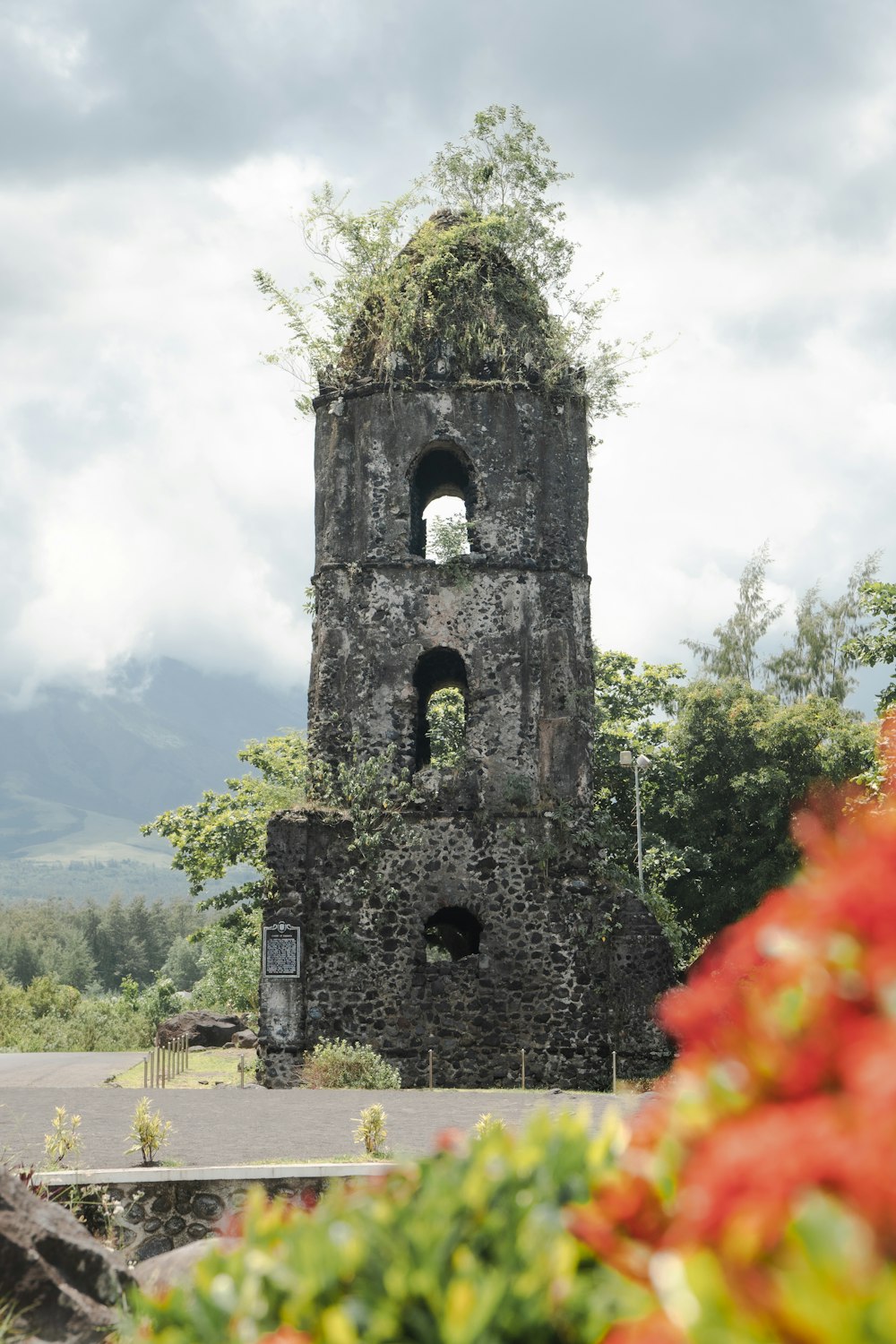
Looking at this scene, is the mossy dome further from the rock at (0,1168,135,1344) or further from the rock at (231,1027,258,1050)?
the rock at (0,1168,135,1344)

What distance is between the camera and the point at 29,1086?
17.3 metres

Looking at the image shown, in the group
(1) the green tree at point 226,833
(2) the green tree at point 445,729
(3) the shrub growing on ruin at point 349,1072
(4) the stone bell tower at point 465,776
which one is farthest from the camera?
(2) the green tree at point 445,729

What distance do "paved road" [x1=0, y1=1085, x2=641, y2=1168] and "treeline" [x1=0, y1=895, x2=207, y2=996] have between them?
208 ft

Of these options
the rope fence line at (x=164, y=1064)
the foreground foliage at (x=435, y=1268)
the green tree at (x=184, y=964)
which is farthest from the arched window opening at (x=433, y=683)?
the green tree at (x=184, y=964)

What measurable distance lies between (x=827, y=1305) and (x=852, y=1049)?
1.63 feet

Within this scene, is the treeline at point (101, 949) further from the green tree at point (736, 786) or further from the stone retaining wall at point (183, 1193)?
the stone retaining wall at point (183, 1193)

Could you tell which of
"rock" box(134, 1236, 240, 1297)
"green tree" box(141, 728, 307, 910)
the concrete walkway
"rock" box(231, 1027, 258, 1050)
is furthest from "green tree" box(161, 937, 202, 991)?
"rock" box(134, 1236, 240, 1297)

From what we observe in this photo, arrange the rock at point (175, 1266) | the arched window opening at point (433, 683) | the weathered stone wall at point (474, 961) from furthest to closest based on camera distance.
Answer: the arched window opening at point (433, 683), the weathered stone wall at point (474, 961), the rock at point (175, 1266)

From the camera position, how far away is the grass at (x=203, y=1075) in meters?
18.8

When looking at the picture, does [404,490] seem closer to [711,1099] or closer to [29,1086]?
[29,1086]

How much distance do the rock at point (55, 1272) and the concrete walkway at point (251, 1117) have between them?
10.5 feet

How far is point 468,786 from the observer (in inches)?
755

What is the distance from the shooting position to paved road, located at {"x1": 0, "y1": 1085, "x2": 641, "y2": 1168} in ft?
35.9

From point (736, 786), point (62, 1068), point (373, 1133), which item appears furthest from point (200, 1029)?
point (373, 1133)
